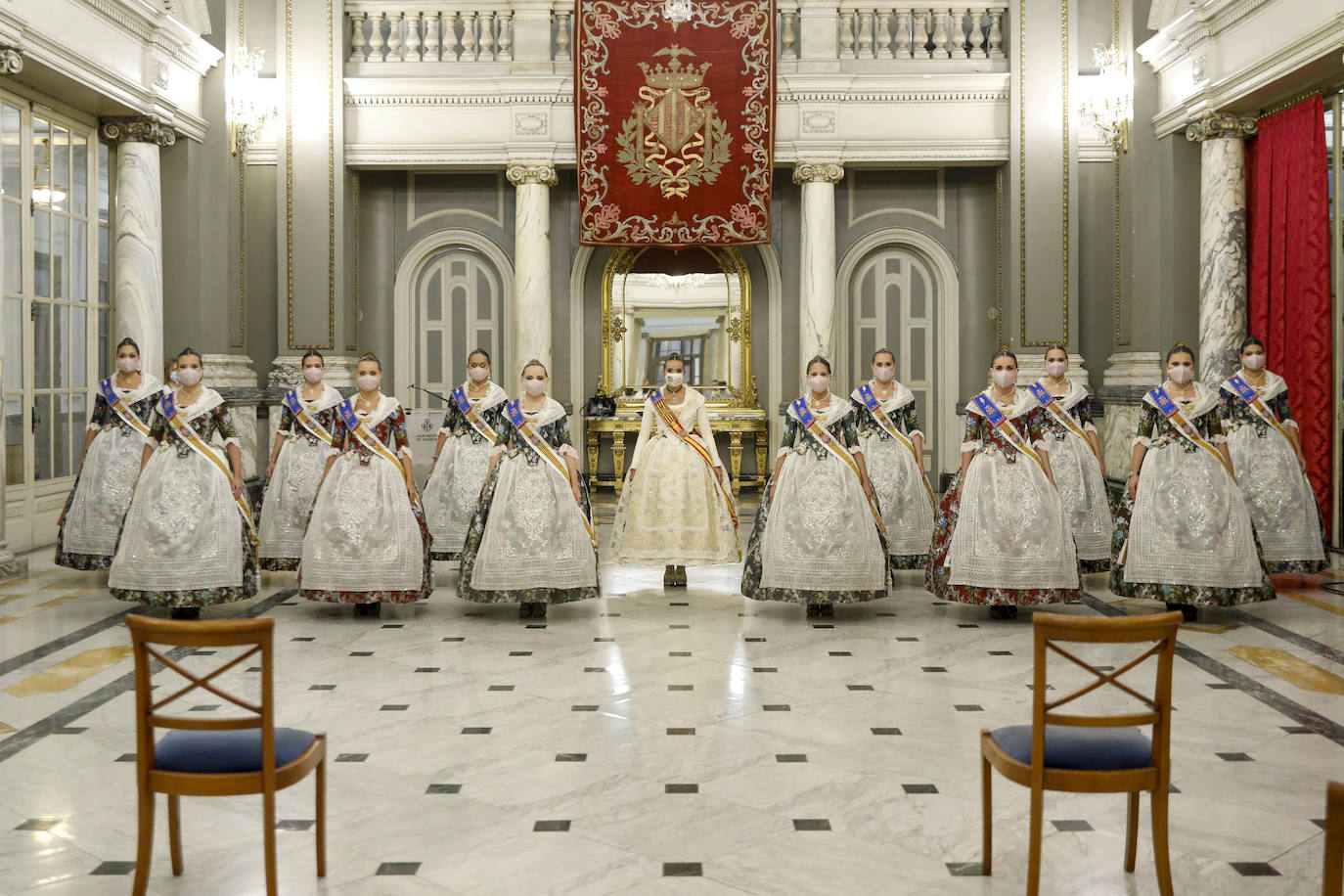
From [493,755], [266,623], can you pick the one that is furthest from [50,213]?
[266,623]

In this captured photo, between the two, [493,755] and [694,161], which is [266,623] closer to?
[493,755]

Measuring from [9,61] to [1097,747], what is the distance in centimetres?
790

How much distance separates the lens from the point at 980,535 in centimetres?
689

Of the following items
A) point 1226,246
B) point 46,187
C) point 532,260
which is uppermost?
point 46,187

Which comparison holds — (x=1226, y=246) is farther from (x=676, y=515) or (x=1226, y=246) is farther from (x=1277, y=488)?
(x=676, y=515)

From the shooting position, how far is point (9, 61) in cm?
804

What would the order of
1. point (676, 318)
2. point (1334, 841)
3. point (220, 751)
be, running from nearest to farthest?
point (1334, 841)
point (220, 751)
point (676, 318)

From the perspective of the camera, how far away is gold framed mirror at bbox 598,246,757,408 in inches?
545

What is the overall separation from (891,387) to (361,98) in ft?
22.2

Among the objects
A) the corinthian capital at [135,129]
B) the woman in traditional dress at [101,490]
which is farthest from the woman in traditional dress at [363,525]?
the corinthian capital at [135,129]

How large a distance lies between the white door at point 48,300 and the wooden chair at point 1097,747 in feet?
26.4

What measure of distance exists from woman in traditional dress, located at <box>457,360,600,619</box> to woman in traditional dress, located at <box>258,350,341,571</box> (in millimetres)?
1584

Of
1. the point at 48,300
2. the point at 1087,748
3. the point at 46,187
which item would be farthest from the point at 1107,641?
the point at 46,187

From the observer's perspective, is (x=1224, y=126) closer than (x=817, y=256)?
Yes
